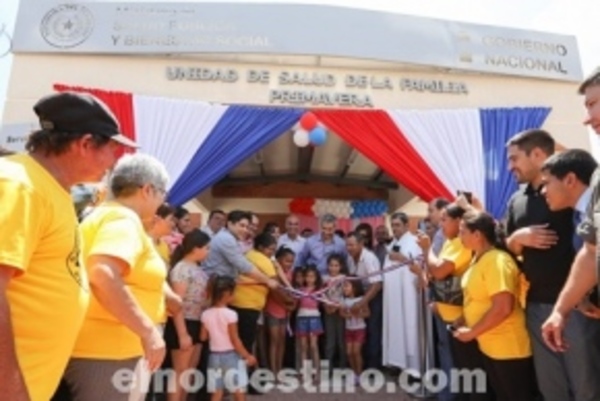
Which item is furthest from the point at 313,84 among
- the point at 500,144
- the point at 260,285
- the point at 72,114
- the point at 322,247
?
the point at 72,114

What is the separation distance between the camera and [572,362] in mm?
2311

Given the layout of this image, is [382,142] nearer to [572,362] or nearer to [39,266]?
[572,362]

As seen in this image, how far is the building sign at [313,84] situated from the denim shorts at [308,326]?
3.07m

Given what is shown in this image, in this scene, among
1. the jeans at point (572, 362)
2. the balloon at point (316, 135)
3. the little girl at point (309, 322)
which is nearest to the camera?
the jeans at point (572, 362)

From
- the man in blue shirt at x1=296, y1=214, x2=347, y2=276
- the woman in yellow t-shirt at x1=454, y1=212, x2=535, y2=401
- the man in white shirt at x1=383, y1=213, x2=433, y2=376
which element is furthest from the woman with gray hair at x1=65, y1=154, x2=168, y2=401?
the man in blue shirt at x1=296, y1=214, x2=347, y2=276

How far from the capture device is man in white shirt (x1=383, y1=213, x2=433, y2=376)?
16.7 ft

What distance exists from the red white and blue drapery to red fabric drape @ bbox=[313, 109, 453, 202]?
1 centimetres

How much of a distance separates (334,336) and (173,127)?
8.81ft

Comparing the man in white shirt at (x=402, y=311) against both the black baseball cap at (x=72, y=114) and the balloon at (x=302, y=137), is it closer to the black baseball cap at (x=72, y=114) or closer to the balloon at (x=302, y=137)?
the balloon at (x=302, y=137)

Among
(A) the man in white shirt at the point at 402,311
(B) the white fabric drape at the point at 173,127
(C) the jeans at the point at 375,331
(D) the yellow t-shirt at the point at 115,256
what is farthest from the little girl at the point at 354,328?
(D) the yellow t-shirt at the point at 115,256

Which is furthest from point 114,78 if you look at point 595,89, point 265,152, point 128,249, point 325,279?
point 595,89

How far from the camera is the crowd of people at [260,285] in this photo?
1.27 metres

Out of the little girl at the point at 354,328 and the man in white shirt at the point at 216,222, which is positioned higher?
the man in white shirt at the point at 216,222

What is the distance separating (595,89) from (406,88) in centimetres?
570
